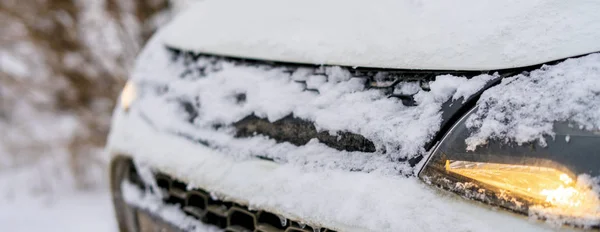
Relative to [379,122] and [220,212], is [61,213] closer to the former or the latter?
[220,212]

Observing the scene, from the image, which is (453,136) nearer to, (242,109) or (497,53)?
(497,53)

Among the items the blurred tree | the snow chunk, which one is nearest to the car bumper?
the snow chunk

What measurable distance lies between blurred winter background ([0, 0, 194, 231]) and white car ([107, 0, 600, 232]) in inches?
83.5

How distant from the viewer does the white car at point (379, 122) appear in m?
1.07

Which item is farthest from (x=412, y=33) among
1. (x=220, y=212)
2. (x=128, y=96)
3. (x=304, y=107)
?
(x=128, y=96)

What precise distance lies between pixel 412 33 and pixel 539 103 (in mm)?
387

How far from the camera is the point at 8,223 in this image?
3.79m

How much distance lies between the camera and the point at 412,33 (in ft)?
4.44

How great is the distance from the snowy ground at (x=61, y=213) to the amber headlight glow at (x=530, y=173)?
2778mm

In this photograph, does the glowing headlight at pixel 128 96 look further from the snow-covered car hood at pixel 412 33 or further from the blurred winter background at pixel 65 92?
the blurred winter background at pixel 65 92

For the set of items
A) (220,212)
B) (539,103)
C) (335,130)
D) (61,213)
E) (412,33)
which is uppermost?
(412,33)

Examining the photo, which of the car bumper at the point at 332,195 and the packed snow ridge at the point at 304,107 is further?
the packed snow ridge at the point at 304,107

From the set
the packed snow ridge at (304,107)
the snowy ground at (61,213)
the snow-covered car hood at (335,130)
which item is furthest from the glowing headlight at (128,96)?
the snowy ground at (61,213)

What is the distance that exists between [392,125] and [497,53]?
295 millimetres
